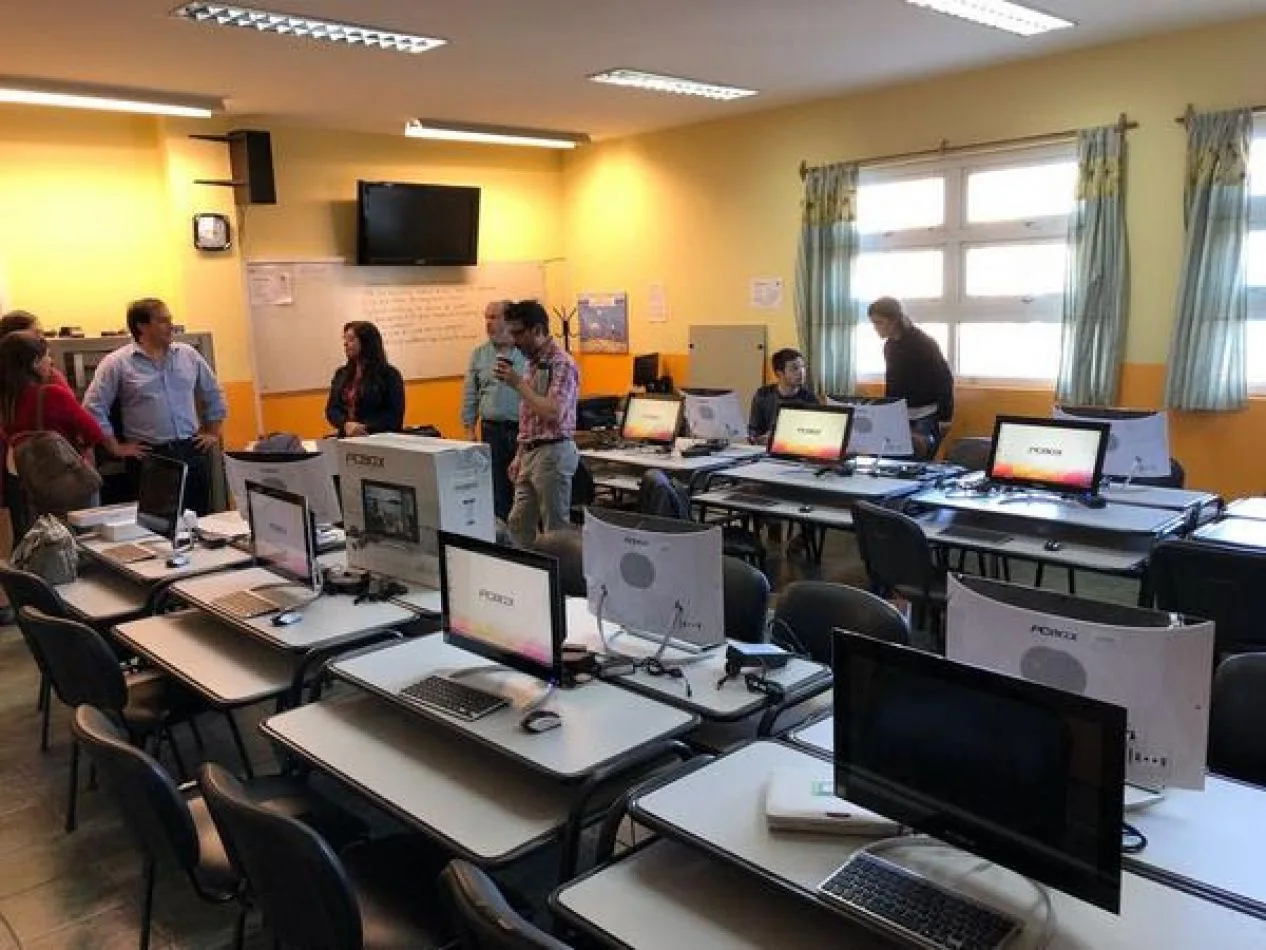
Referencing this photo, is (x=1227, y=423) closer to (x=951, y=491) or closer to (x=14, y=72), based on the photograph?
(x=951, y=491)

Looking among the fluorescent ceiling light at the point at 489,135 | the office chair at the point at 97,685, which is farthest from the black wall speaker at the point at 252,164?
the office chair at the point at 97,685

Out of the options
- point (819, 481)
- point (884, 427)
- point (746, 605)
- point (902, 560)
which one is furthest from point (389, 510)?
point (884, 427)

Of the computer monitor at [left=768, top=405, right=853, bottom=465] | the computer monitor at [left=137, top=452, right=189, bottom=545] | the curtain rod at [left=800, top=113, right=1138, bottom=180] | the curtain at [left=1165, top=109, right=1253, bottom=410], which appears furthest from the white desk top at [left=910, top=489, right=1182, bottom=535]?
the computer monitor at [left=137, top=452, right=189, bottom=545]

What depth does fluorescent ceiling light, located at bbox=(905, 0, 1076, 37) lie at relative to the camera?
16.0 ft

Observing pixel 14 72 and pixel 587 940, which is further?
pixel 14 72

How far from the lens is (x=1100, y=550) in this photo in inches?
152

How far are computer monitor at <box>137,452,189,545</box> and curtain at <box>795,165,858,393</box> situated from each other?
15.8 feet

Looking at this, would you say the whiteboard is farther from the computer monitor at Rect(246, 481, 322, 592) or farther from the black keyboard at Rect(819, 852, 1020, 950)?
the black keyboard at Rect(819, 852, 1020, 950)

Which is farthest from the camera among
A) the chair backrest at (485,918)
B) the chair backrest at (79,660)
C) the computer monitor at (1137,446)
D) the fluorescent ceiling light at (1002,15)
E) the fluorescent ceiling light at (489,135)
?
the fluorescent ceiling light at (489,135)

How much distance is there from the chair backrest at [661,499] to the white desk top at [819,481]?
1.80 feet

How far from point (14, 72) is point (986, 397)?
6143mm

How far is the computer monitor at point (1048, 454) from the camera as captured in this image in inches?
162

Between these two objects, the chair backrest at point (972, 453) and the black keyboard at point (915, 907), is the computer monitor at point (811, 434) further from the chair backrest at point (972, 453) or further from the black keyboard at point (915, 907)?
the black keyboard at point (915, 907)

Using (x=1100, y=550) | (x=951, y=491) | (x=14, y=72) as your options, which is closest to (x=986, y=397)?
(x=951, y=491)
